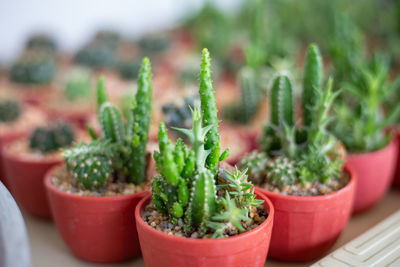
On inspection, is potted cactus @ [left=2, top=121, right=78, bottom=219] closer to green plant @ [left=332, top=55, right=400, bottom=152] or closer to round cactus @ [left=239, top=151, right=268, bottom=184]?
round cactus @ [left=239, top=151, right=268, bottom=184]

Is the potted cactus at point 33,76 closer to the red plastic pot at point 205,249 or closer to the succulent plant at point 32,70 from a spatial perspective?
the succulent plant at point 32,70

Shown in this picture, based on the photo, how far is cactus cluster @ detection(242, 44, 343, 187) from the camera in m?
1.46

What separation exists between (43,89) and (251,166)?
6.72 feet

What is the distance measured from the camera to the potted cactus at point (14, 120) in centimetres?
216

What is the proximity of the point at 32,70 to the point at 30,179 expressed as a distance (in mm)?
1390

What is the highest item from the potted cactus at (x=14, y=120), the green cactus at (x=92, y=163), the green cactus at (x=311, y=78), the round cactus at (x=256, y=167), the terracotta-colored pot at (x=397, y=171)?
the green cactus at (x=311, y=78)

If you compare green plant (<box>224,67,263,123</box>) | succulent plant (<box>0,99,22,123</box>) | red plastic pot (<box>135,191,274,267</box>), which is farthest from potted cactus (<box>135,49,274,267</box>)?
succulent plant (<box>0,99,22,123</box>)

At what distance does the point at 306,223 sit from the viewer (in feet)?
4.52

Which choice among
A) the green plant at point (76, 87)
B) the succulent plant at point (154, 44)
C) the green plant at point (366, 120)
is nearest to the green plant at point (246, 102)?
the green plant at point (366, 120)

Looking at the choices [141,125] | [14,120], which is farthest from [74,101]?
[141,125]

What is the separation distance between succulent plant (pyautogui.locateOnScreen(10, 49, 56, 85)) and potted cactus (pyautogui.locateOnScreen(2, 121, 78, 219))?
1.12 meters

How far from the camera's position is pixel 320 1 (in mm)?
3611

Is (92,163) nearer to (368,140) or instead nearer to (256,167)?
(256,167)

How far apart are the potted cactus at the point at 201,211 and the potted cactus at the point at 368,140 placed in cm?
63
